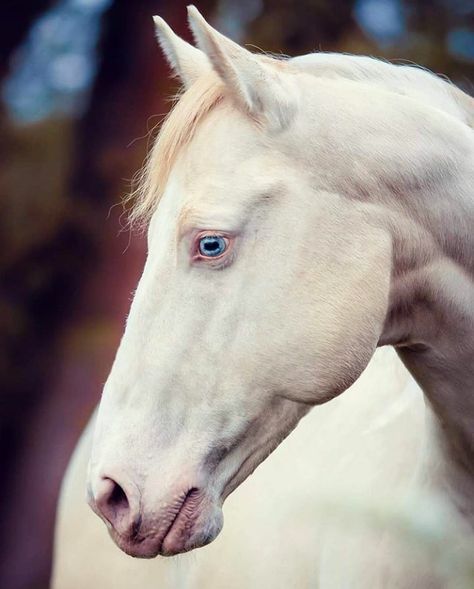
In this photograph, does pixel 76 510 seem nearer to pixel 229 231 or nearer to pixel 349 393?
pixel 349 393

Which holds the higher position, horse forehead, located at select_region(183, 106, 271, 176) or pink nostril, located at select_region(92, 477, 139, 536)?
horse forehead, located at select_region(183, 106, 271, 176)

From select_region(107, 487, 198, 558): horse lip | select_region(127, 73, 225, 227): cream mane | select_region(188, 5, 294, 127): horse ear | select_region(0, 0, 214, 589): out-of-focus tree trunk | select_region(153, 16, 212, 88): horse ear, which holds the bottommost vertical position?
select_region(0, 0, 214, 589): out-of-focus tree trunk

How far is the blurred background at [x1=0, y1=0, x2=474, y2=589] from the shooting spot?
1985 mm

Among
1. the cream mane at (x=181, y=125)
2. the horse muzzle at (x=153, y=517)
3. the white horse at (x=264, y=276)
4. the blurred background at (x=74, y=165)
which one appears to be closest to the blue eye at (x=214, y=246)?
the white horse at (x=264, y=276)

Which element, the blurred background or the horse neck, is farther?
the blurred background

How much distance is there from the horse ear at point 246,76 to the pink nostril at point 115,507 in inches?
15.8

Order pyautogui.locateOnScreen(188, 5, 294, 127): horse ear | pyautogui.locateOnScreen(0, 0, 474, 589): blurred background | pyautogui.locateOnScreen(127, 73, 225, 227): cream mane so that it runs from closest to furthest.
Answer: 1. pyautogui.locateOnScreen(188, 5, 294, 127): horse ear
2. pyautogui.locateOnScreen(127, 73, 225, 227): cream mane
3. pyautogui.locateOnScreen(0, 0, 474, 589): blurred background

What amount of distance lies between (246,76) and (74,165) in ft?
3.89

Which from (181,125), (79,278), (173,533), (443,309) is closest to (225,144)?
(181,125)

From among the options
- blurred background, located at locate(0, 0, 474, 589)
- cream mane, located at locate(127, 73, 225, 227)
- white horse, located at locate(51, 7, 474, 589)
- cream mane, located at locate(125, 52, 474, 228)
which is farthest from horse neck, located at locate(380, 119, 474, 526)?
blurred background, located at locate(0, 0, 474, 589)

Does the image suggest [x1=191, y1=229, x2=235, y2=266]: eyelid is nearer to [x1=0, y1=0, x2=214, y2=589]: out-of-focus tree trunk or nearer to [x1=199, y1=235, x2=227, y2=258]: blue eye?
[x1=199, y1=235, x2=227, y2=258]: blue eye

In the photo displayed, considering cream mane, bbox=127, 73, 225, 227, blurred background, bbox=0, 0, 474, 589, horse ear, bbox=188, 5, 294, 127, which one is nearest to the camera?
horse ear, bbox=188, 5, 294, 127

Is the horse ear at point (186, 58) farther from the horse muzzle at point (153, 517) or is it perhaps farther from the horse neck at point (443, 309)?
the horse muzzle at point (153, 517)

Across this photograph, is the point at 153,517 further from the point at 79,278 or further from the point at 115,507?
the point at 79,278
